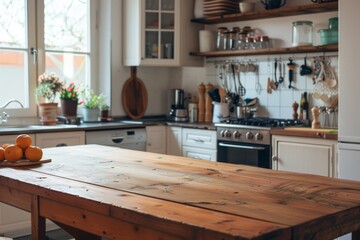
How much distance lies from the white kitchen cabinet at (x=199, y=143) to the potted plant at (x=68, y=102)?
1.05 meters

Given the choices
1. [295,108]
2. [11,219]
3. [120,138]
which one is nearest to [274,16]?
[295,108]

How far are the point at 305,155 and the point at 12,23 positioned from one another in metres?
2.82

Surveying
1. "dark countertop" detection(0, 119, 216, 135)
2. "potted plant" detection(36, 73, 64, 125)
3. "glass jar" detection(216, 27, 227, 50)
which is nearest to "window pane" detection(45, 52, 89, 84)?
"potted plant" detection(36, 73, 64, 125)

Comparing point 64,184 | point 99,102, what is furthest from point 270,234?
point 99,102

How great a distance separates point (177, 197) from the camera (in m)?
1.81

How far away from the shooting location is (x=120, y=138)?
4754mm

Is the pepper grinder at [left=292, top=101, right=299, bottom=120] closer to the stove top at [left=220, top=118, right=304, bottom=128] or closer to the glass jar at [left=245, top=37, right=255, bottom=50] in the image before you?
the stove top at [left=220, top=118, right=304, bottom=128]

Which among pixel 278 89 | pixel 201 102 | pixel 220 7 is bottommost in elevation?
pixel 201 102

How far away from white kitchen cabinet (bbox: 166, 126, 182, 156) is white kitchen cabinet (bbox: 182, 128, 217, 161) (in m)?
0.06

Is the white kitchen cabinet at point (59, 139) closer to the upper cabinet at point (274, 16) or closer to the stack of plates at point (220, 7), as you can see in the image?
the upper cabinet at point (274, 16)

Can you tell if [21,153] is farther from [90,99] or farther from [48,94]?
[90,99]

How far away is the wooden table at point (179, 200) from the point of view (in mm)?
1495

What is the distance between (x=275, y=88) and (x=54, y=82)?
6.66ft

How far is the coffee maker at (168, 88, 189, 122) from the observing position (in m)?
5.34
